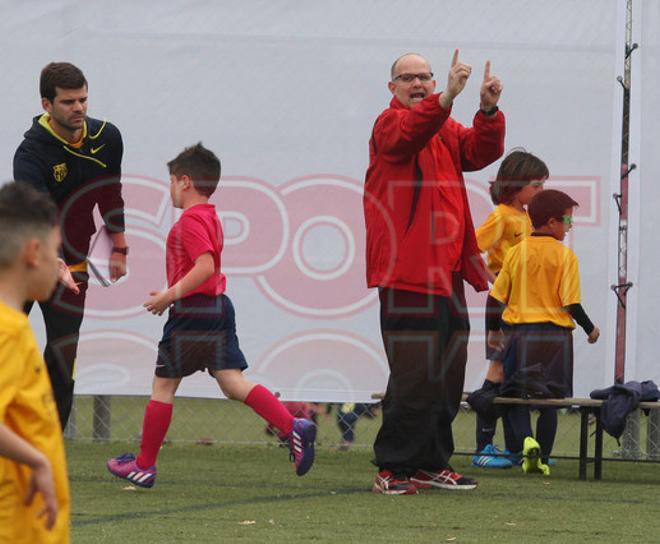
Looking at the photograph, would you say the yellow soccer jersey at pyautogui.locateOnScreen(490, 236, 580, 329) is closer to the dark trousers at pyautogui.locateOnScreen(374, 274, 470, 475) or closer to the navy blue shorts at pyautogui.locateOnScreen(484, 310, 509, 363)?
the navy blue shorts at pyautogui.locateOnScreen(484, 310, 509, 363)

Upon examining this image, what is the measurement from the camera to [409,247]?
19.0 feet

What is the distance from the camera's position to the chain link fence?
26.4 feet

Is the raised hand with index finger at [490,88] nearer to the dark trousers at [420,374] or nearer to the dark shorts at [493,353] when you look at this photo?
the dark trousers at [420,374]

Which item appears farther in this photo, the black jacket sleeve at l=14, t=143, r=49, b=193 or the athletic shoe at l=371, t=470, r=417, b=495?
the athletic shoe at l=371, t=470, r=417, b=495

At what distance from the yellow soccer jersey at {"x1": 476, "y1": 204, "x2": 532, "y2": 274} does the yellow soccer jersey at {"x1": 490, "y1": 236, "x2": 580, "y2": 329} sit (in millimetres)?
236

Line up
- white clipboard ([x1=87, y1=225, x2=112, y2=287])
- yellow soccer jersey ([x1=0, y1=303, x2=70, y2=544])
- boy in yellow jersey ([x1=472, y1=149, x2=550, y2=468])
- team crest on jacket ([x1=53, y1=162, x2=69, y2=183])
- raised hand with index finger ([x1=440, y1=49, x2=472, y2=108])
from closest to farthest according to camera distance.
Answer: yellow soccer jersey ([x1=0, y1=303, x2=70, y2=544]) < raised hand with index finger ([x1=440, y1=49, x2=472, y2=108]) < team crest on jacket ([x1=53, y1=162, x2=69, y2=183]) < white clipboard ([x1=87, y1=225, x2=112, y2=287]) < boy in yellow jersey ([x1=472, y1=149, x2=550, y2=468])

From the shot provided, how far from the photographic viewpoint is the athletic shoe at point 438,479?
6090 millimetres

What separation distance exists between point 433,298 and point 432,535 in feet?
4.54

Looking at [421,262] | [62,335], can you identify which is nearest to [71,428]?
[62,335]

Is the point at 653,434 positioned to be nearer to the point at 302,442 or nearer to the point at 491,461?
the point at 491,461

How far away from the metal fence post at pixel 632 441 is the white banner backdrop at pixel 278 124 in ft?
2.86

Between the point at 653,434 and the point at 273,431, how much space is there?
2122 millimetres

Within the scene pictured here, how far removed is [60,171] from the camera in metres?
5.87

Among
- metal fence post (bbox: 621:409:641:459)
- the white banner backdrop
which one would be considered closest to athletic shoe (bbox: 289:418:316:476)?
the white banner backdrop
